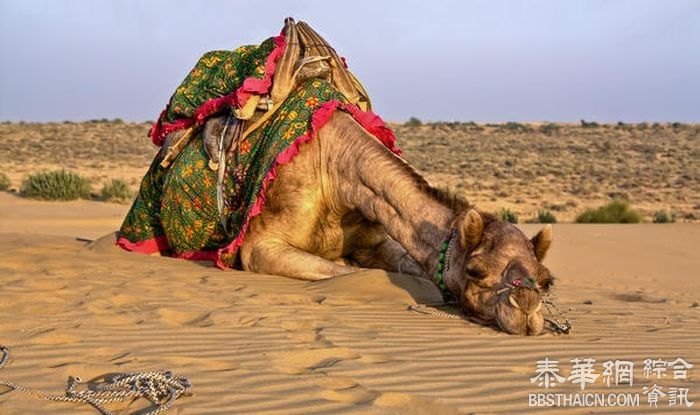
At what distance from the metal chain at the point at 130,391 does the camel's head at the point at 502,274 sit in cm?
223

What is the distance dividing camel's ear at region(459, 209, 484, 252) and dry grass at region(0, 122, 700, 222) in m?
15.2

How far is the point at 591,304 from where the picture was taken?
786 cm

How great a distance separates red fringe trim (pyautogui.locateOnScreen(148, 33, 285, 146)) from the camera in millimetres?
7750

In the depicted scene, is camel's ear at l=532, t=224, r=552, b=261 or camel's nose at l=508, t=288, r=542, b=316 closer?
camel's nose at l=508, t=288, r=542, b=316

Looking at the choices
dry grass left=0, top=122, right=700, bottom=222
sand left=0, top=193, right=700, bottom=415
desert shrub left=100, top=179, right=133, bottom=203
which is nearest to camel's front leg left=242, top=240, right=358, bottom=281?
sand left=0, top=193, right=700, bottom=415

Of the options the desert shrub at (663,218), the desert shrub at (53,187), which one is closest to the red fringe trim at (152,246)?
the desert shrub at (53,187)

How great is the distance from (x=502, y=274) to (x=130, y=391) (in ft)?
8.50

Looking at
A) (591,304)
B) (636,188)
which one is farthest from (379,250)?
(636,188)

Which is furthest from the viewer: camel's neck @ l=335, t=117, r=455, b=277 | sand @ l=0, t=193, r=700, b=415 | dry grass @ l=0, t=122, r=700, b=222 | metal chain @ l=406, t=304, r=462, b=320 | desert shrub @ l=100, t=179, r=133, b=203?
dry grass @ l=0, t=122, r=700, b=222

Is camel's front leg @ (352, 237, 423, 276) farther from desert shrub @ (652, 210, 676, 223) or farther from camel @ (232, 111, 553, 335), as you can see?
desert shrub @ (652, 210, 676, 223)

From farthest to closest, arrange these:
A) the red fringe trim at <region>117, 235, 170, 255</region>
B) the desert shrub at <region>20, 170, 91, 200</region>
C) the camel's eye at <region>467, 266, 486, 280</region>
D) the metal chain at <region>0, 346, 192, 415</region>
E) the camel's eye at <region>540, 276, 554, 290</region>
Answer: the desert shrub at <region>20, 170, 91, 200</region>
the red fringe trim at <region>117, 235, 170, 255</region>
the camel's eye at <region>467, 266, 486, 280</region>
the camel's eye at <region>540, 276, 554, 290</region>
the metal chain at <region>0, 346, 192, 415</region>

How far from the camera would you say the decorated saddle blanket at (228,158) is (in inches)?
293

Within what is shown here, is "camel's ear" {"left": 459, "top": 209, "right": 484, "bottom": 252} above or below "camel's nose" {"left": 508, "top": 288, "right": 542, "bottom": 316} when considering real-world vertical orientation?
above

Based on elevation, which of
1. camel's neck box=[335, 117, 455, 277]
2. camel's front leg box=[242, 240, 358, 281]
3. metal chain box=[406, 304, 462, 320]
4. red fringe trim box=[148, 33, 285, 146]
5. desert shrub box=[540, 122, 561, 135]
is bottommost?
metal chain box=[406, 304, 462, 320]
